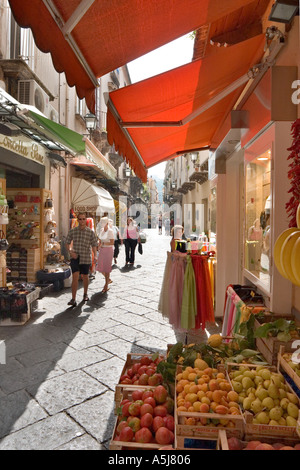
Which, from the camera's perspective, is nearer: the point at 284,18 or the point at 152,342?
the point at 284,18

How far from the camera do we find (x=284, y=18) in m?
2.44

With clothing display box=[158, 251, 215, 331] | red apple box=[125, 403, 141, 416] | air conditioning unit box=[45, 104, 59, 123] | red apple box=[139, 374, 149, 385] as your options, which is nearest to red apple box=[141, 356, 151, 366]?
red apple box=[139, 374, 149, 385]

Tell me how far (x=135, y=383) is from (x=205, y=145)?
5309mm

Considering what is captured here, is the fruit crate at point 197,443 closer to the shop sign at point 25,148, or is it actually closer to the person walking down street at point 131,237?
the shop sign at point 25,148

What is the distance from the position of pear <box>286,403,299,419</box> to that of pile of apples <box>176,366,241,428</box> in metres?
0.27

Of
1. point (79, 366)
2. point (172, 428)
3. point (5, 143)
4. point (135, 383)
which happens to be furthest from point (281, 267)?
point (5, 143)

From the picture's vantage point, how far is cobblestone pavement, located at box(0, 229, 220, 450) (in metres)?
2.46

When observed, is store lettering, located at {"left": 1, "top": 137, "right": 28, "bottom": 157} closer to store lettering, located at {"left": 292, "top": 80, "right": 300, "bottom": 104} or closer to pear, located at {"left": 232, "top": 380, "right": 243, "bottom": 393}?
store lettering, located at {"left": 292, "top": 80, "right": 300, "bottom": 104}

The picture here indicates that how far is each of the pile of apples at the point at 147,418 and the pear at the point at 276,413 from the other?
0.56 metres

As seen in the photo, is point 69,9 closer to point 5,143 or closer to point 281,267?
point 281,267

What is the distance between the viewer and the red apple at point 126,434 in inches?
69.3

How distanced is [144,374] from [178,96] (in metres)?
2.77

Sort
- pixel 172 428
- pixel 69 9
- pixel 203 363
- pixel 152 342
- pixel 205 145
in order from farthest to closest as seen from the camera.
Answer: pixel 205 145 → pixel 152 342 → pixel 203 363 → pixel 172 428 → pixel 69 9
